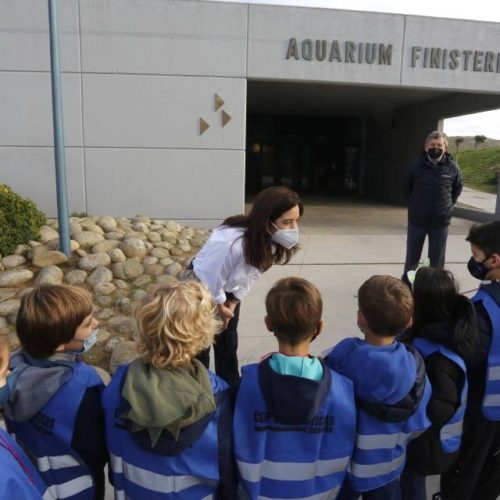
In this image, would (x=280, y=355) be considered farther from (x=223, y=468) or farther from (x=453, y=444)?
(x=453, y=444)

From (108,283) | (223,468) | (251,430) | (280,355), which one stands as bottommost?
(108,283)

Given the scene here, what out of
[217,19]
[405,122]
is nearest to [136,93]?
[217,19]

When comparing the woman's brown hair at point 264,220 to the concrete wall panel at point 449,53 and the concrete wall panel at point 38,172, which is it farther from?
the concrete wall panel at point 449,53

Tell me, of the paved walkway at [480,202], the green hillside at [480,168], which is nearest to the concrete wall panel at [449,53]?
the paved walkway at [480,202]

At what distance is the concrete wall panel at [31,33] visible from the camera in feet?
23.9

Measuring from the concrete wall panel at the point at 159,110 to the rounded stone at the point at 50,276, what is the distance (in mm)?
3517

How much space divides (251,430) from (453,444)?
0.86m

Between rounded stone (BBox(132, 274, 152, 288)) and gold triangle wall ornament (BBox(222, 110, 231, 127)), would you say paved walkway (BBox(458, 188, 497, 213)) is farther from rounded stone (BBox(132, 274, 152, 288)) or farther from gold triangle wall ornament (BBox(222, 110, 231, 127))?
rounded stone (BBox(132, 274, 152, 288))

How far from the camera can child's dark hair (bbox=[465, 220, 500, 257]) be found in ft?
6.57

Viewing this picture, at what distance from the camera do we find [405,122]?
15.2 metres

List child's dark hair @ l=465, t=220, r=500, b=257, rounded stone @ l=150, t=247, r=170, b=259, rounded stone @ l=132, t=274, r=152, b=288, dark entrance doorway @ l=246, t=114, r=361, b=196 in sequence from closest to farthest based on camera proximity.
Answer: child's dark hair @ l=465, t=220, r=500, b=257 < rounded stone @ l=132, t=274, r=152, b=288 < rounded stone @ l=150, t=247, r=170, b=259 < dark entrance doorway @ l=246, t=114, r=361, b=196

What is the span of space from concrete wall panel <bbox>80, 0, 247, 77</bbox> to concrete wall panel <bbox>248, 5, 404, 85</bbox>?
36cm

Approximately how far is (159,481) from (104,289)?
3.53 meters

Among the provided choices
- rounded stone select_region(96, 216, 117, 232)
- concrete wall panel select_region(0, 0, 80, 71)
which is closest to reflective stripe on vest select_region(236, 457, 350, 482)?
rounded stone select_region(96, 216, 117, 232)
